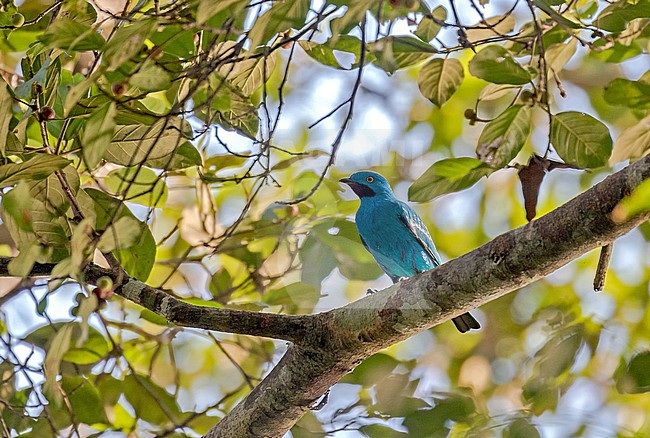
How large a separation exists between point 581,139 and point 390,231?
1365 mm

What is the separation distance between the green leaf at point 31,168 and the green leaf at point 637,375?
0.95m

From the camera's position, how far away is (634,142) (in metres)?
1.54

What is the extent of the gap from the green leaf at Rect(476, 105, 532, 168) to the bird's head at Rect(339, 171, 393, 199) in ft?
4.66

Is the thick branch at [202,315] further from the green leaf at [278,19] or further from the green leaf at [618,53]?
the green leaf at [618,53]

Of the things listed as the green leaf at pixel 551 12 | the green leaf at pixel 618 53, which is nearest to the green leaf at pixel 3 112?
the green leaf at pixel 551 12

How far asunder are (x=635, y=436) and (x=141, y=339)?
176 centimetres

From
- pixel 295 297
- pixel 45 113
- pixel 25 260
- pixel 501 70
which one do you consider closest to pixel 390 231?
pixel 295 297

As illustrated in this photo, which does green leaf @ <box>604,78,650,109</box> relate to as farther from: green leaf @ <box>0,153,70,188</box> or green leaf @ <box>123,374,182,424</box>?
green leaf @ <box>123,374,182,424</box>

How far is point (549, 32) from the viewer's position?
1.70 meters

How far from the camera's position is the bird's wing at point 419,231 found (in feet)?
8.60

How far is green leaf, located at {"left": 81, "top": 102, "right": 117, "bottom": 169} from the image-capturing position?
92cm

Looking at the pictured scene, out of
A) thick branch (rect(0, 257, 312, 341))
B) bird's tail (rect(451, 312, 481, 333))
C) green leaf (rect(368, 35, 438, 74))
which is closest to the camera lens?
green leaf (rect(368, 35, 438, 74))

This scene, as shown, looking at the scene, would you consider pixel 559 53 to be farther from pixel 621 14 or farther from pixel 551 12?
pixel 551 12

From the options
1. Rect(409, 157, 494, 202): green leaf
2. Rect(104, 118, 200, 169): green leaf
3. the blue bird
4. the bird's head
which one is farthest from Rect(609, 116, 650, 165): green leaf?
the bird's head
